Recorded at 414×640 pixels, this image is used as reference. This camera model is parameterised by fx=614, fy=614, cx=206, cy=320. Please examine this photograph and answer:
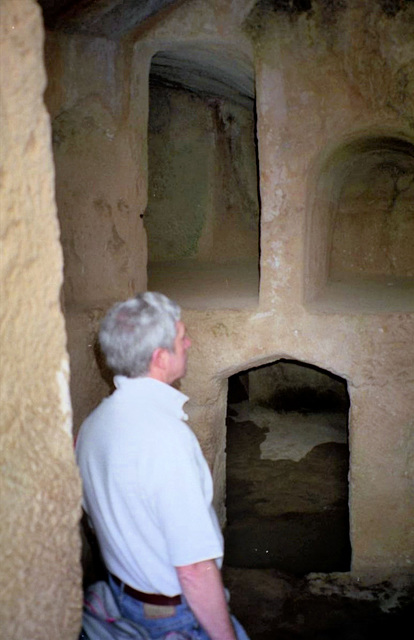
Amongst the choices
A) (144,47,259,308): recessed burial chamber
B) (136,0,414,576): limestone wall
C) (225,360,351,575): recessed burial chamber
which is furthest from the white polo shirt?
(144,47,259,308): recessed burial chamber

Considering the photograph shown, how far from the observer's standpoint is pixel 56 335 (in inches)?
59.4

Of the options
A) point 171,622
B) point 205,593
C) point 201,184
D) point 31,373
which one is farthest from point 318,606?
point 201,184

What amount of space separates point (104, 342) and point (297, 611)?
3287mm

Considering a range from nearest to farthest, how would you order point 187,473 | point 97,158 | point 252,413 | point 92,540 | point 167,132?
point 187,473 < point 92,540 < point 97,158 < point 167,132 < point 252,413

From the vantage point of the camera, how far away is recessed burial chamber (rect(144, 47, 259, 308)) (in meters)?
6.36

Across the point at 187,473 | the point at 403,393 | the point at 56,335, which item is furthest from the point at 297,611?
the point at 56,335

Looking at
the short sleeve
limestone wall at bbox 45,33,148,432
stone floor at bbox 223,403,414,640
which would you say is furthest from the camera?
stone floor at bbox 223,403,414,640

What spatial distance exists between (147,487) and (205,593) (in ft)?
1.08

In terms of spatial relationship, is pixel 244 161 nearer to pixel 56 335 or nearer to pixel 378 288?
pixel 378 288

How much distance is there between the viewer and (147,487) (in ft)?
5.65

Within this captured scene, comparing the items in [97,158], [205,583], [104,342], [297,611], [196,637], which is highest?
[97,158]

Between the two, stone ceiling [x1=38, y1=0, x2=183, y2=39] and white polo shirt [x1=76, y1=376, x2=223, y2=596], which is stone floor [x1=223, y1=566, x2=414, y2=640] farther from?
stone ceiling [x1=38, y1=0, x2=183, y2=39]

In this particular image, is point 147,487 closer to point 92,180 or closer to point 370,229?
point 92,180

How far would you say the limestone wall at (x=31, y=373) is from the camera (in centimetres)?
136
